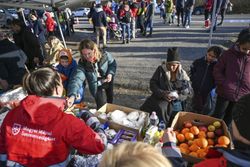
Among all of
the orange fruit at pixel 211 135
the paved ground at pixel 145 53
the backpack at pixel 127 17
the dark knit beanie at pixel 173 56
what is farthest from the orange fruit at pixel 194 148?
the backpack at pixel 127 17

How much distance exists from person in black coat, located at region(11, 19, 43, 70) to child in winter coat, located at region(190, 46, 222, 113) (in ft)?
11.8

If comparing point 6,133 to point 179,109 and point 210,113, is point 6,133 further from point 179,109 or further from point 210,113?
point 210,113

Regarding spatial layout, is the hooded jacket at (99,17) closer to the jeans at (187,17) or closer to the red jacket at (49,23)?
the jeans at (187,17)

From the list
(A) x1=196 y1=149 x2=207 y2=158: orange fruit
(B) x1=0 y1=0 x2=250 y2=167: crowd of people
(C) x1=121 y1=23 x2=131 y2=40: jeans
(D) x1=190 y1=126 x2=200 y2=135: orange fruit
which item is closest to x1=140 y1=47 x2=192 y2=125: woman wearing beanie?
(B) x1=0 y1=0 x2=250 y2=167: crowd of people

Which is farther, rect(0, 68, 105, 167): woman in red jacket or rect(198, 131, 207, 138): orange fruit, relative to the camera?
rect(198, 131, 207, 138): orange fruit

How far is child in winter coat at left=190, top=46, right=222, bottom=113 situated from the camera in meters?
4.13

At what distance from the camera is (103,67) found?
4.32 m

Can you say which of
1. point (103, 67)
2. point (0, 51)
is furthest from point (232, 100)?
point (0, 51)

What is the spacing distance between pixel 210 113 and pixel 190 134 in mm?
1304

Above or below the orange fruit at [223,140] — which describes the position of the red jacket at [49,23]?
above

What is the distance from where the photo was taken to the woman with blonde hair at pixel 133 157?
4.06 feet

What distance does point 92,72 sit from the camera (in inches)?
167

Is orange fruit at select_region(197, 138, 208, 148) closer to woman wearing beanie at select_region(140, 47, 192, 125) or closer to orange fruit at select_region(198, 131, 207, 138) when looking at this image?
orange fruit at select_region(198, 131, 207, 138)

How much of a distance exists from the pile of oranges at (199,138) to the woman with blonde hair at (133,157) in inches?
70.0
